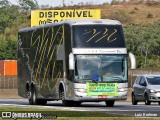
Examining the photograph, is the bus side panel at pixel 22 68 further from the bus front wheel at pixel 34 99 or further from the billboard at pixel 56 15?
the billboard at pixel 56 15

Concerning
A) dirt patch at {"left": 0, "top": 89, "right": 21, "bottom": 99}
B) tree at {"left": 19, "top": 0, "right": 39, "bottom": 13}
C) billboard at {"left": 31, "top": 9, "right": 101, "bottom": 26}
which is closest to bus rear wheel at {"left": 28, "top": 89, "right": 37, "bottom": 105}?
dirt patch at {"left": 0, "top": 89, "right": 21, "bottom": 99}

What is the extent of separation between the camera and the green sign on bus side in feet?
113

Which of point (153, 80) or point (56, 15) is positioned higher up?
point (56, 15)

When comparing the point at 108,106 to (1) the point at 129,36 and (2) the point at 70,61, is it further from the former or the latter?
(1) the point at 129,36

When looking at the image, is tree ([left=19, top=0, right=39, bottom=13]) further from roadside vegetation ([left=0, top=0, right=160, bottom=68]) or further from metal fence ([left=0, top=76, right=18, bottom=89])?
metal fence ([left=0, top=76, right=18, bottom=89])

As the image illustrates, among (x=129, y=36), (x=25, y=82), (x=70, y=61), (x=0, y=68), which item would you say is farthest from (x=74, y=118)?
(x=129, y=36)

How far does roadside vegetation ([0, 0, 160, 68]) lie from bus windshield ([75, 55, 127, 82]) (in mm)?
45159

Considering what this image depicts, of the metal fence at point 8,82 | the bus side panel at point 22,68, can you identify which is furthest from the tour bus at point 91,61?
the metal fence at point 8,82

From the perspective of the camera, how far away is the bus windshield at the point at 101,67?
113 ft

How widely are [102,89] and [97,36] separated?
229 centimetres

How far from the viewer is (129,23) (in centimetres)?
12088

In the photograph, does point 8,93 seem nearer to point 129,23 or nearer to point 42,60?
point 42,60

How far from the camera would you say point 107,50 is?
34.6 metres

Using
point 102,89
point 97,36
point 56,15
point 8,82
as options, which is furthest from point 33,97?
point 56,15
